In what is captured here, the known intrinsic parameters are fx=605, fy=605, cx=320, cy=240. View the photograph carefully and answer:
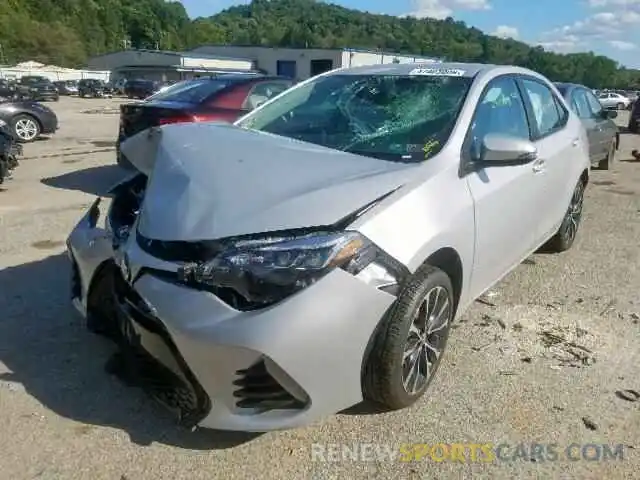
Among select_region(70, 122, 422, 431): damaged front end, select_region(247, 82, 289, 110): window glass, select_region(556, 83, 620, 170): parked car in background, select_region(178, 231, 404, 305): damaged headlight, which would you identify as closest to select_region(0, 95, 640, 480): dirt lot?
select_region(70, 122, 422, 431): damaged front end

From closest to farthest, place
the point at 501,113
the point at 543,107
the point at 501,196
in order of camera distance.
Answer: the point at 501,196 < the point at 501,113 < the point at 543,107

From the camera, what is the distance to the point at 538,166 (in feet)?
13.2

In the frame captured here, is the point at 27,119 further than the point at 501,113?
Yes

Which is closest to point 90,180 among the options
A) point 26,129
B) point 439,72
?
point 26,129

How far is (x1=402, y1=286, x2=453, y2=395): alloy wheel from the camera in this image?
2.83 m

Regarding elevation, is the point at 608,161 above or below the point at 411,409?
below

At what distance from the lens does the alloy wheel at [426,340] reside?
283cm

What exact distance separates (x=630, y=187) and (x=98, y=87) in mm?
47635

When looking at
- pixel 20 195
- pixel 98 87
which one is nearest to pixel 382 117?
pixel 20 195

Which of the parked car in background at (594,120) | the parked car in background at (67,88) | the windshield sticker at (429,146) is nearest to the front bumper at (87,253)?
the windshield sticker at (429,146)

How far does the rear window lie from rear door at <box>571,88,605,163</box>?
5.26 metres

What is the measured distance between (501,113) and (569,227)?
2.00 metres

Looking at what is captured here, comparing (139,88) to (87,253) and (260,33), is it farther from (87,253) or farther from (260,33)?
(260,33)

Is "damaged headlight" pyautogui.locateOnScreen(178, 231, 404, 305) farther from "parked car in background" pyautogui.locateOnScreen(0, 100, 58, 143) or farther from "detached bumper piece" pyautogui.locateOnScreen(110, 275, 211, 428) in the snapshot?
"parked car in background" pyautogui.locateOnScreen(0, 100, 58, 143)
